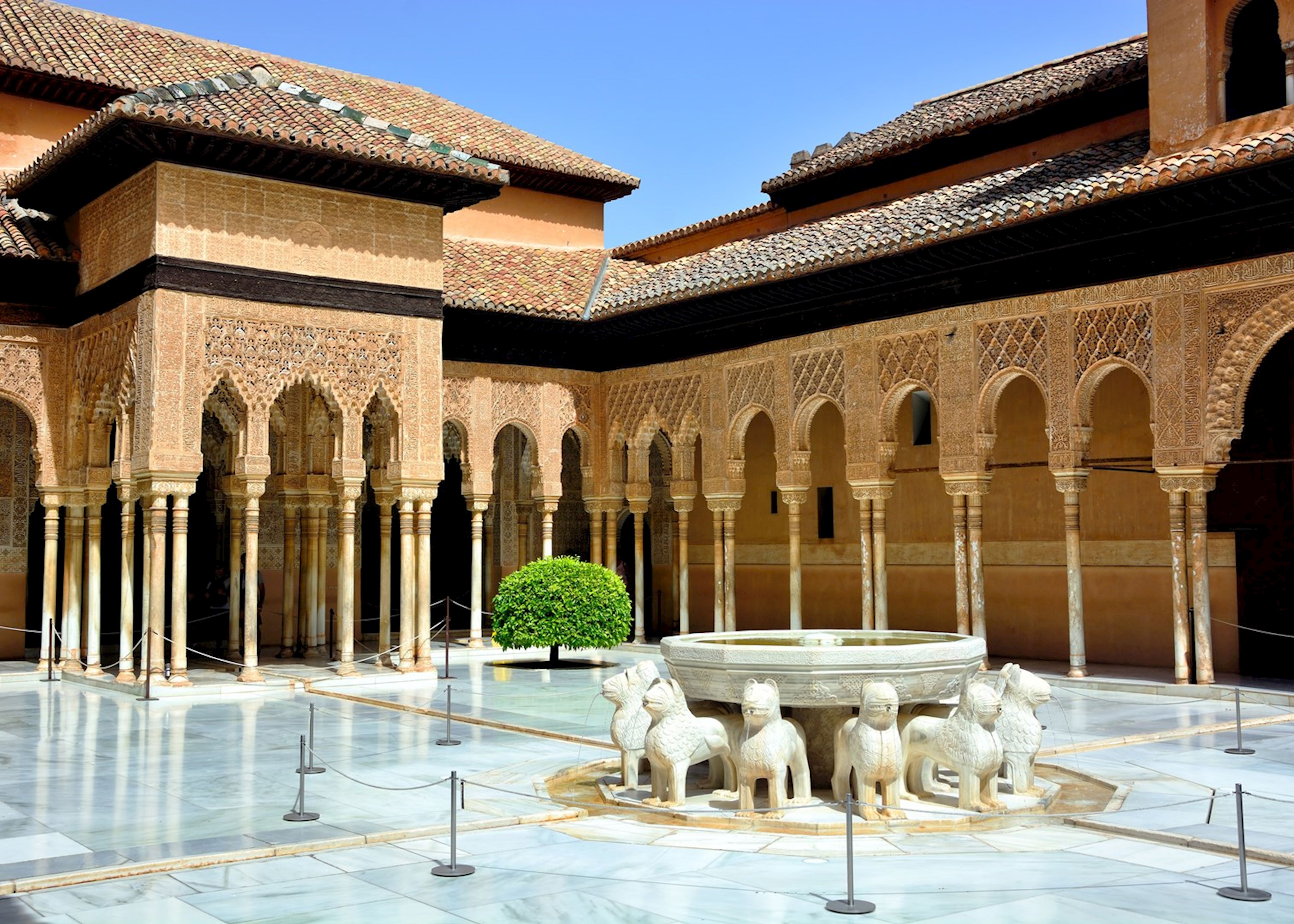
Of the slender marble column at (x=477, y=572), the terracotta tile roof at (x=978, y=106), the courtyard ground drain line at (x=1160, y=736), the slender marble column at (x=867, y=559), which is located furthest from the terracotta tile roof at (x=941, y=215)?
the courtyard ground drain line at (x=1160, y=736)

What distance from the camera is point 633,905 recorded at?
17.8 ft

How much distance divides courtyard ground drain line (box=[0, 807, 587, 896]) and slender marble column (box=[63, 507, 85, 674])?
445 inches

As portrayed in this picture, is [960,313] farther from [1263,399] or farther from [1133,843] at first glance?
[1133,843]

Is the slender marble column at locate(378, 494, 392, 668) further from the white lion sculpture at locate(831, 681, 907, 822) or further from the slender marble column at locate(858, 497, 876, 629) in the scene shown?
the white lion sculpture at locate(831, 681, 907, 822)

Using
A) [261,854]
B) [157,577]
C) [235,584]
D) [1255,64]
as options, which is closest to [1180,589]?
[1255,64]

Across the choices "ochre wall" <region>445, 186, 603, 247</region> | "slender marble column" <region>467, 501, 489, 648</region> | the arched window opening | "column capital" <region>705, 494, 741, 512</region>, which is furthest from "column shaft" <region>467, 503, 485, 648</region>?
the arched window opening

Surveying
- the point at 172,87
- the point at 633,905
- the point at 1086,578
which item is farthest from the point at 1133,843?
the point at 172,87

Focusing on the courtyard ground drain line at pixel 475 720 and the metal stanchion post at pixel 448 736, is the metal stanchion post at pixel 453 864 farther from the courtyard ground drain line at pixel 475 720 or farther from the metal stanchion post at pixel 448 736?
the metal stanchion post at pixel 448 736

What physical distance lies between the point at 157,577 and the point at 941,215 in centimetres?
1010

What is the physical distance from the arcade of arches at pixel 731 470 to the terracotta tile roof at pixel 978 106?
3.65 meters

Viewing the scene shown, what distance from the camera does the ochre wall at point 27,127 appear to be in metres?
18.1

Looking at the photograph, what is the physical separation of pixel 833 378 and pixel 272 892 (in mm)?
12885

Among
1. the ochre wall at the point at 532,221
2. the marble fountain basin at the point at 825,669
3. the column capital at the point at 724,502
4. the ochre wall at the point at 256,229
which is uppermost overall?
the ochre wall at the point at 532,221

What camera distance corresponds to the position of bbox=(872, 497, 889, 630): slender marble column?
16.9 metres
